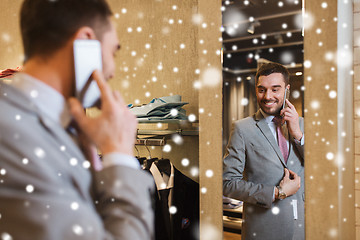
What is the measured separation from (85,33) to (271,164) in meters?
0.78

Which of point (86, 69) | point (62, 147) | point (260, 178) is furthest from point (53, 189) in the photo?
point (260, 178)

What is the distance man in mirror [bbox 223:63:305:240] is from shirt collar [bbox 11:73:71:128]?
0.72m

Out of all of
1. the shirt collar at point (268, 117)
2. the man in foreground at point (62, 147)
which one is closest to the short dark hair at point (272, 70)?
the shirt collar at point (268, 117)

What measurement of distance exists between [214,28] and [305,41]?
1.14ft

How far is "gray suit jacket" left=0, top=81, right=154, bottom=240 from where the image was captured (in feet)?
1.40

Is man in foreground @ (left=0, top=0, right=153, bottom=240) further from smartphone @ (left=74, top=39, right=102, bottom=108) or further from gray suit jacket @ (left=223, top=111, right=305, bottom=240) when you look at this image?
gray suit jacket @ (left=223, top=111, right=305, bottom=240)

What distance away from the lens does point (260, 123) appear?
1052 mm

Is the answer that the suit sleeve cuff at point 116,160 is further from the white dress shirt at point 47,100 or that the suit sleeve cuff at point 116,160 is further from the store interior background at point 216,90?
the store interior background at point 216,90

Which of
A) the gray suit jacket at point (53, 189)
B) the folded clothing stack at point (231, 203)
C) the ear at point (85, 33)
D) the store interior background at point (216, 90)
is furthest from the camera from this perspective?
the folded clothing stack at point (231, 203)

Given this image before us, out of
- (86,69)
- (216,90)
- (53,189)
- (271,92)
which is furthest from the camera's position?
(216,90)

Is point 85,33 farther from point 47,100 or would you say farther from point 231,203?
point 231,203

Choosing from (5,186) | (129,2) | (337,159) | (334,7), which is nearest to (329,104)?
(337,159)

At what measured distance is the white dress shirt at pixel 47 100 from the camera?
1.60ft

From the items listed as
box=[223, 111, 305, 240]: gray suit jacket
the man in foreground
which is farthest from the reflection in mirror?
the man in foreground
